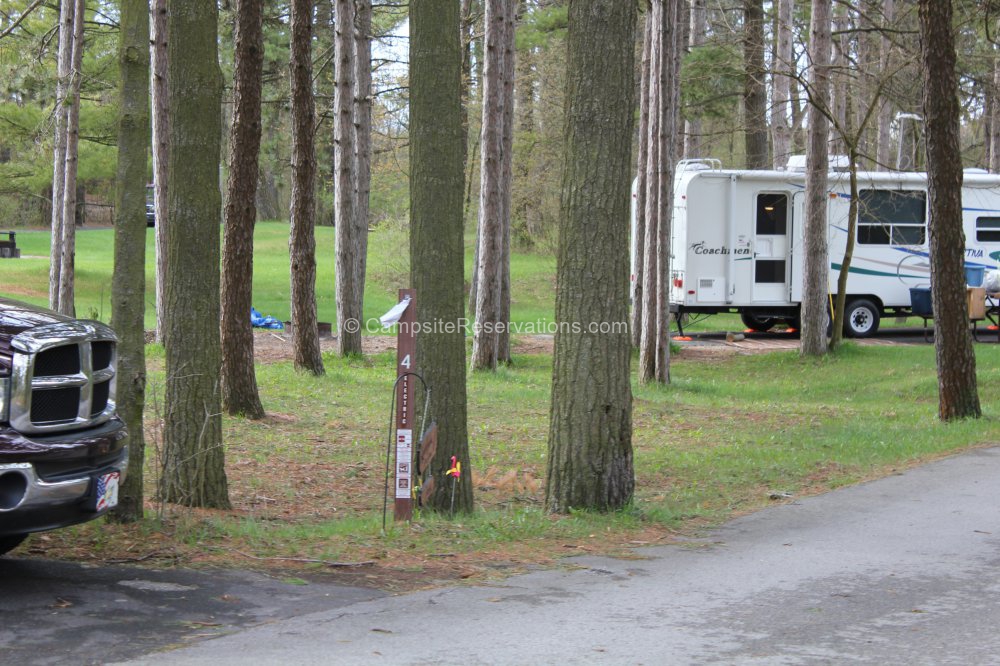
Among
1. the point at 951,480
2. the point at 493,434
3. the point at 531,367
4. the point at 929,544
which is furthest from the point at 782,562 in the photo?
the point at 531,367

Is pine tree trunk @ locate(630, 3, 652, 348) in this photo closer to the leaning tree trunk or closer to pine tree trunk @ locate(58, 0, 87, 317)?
the leaning tree trunk

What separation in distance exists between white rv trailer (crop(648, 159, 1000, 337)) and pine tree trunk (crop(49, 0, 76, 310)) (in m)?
12.5

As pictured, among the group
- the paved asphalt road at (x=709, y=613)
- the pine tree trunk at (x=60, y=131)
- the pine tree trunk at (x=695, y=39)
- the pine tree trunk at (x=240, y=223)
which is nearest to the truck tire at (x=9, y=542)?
the paved asphalt road at (x=709, y=613)

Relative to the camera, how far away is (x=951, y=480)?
10.1 meters

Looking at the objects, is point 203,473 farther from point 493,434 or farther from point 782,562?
point 493,434

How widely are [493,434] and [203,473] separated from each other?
223 inches

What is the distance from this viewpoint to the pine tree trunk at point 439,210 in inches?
318

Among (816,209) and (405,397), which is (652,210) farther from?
(405,397)

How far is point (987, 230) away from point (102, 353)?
23178 mm

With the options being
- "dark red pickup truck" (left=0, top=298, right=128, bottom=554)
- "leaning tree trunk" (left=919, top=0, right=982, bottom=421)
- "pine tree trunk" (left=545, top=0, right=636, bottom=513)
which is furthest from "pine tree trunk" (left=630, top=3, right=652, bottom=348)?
"dark red pickup truck" (left=0, top=298, right=128, bottom=554)

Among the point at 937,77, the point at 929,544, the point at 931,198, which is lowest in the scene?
the point at 929,544

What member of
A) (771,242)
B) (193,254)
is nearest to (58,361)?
(193,254)

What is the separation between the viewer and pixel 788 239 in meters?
23.8

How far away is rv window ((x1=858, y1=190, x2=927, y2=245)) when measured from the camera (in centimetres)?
2434
